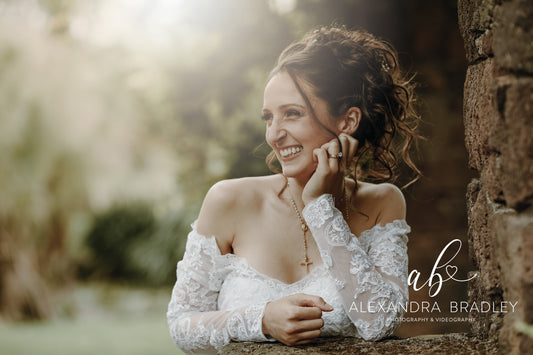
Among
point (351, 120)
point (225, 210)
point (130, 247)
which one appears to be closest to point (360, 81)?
point (351, 120)

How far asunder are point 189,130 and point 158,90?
0.40 meters

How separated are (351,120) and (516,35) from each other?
91 cm

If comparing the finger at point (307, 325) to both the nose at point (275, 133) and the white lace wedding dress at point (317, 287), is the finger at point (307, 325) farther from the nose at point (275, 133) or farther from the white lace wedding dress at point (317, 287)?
the nose at point (275, 133)

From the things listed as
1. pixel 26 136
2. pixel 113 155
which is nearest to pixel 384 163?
pixel 113 155

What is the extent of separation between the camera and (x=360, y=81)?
6.73 ft

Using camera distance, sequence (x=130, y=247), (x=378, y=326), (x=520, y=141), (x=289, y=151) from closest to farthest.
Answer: (x=520, y=141), (x=378, y=326), (x=289, y=151), (x=130, y=247)

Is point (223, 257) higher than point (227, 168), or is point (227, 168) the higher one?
point (227, 168)

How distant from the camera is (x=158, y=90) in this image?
4.21m

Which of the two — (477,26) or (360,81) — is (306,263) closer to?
(360,81)

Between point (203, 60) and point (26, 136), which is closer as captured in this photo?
point (203, 60)

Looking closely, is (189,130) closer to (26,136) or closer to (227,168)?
(227,168)

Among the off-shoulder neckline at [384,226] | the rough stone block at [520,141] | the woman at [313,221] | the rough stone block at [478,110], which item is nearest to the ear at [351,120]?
the woman at [313,221]

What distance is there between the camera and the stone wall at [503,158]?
1.13 meters

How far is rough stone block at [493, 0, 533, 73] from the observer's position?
1.13m
